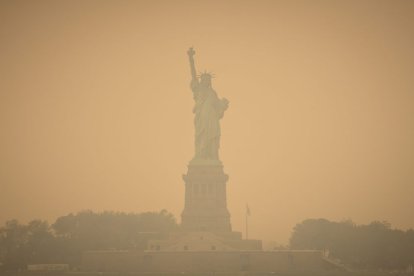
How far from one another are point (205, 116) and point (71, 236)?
20432 millimetres

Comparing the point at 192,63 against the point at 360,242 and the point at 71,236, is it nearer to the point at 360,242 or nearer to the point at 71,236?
the point at 71,236

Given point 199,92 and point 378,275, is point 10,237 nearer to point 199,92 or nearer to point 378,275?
point 199,92

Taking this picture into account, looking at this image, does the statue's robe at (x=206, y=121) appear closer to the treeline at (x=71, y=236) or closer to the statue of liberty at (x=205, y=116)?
the statue of liberty at (x=205, y=116)

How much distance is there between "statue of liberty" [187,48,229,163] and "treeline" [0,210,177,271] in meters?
9.21

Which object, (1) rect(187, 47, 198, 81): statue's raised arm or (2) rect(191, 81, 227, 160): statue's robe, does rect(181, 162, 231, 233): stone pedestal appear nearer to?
(2) rect(191, 81, 227, 160): statue's robe

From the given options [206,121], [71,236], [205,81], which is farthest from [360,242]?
[71,236]

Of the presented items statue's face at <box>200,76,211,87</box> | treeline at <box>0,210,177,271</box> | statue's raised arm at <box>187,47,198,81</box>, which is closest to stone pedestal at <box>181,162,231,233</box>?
treeline at <box>0,210,177,271</box>

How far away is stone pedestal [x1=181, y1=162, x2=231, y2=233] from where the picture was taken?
8850 centimetres

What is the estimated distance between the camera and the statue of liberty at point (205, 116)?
91.8 metres

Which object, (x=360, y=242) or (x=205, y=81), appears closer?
(x=205, y=81)

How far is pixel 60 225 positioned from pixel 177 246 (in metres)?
22.7

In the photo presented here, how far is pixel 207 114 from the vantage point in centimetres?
9206

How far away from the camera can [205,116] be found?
92.0 m

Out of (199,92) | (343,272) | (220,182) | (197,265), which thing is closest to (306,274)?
(343,272)
